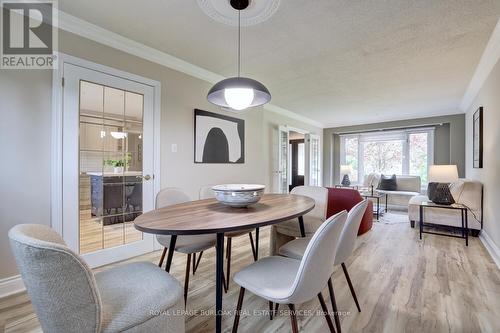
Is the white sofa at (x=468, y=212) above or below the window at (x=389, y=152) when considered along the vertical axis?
below

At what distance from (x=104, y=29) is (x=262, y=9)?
1.55m

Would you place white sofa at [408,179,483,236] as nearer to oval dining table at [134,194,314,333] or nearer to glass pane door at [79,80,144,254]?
oval dining table at [134,194,314,333]

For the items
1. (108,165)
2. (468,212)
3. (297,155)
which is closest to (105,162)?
(108,165)

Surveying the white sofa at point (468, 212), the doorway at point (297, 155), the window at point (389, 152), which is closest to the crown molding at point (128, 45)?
the white sofa at point (468, 212)

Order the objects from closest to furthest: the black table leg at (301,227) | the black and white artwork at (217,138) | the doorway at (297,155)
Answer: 1. the black table leg at (301,227)
2. the black and white artwork at (217,138)
3. the doorway at (297,155)

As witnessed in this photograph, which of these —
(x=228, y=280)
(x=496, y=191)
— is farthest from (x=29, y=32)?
(x=496, y=191)

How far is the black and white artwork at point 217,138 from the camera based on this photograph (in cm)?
329

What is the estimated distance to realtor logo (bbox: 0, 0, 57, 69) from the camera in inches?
74.4

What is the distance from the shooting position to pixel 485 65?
293 centimetres

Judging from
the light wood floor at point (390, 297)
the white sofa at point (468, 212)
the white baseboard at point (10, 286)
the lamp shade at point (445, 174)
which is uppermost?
the lamp shade at point (445, 174)

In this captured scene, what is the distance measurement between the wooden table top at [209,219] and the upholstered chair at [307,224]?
61 cm

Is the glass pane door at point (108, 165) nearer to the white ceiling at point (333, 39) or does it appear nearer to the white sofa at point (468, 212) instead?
the white ceiling at point (333, 39)

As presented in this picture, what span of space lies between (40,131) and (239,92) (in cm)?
Answer: 174

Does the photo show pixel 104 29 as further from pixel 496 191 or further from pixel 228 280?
pixel 496 191
